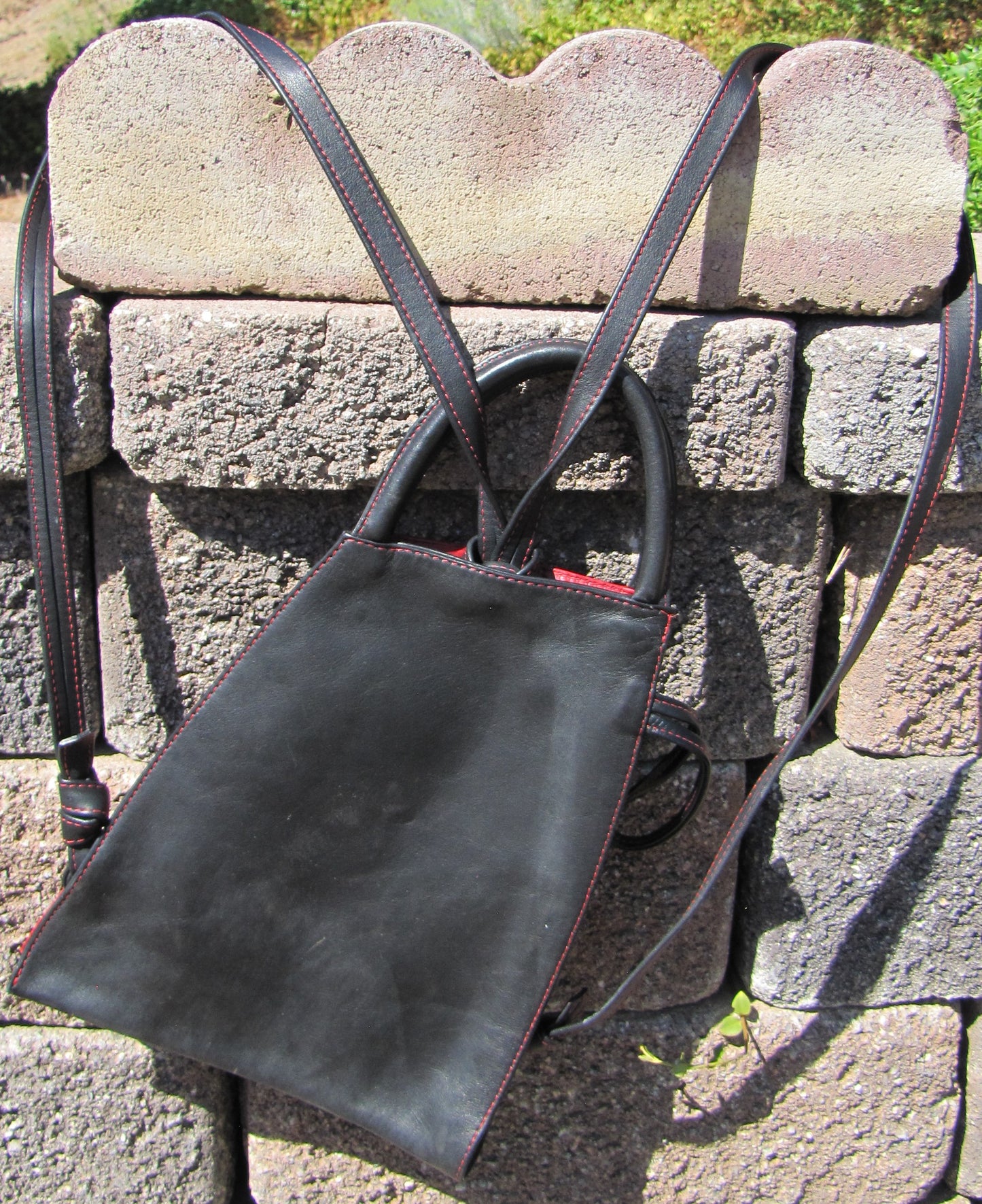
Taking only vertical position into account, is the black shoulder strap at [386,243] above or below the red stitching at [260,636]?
above

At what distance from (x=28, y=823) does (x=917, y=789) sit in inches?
51.1

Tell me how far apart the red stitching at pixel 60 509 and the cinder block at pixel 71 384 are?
0.02 metres

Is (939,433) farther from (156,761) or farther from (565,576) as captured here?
(156,761)

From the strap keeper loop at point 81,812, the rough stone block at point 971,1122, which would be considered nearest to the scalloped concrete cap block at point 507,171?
the strap keeper loop at point 81,812

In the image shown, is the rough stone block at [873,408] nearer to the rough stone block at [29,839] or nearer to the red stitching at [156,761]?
the red stitching at [156,761]

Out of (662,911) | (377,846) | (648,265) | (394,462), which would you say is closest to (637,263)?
(648,265)

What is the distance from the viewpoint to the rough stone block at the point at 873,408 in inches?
44.1

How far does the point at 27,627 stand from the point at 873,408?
117cm

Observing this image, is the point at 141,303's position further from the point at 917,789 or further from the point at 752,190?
the point at 917,789

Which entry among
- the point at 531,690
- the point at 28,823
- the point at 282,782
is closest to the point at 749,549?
the point at 531,690

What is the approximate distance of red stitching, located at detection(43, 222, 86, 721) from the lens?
1.08 metres

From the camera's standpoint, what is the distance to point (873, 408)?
1128 millimetres

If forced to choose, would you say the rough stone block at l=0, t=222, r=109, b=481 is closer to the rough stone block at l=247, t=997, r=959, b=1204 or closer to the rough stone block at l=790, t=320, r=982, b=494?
the rough stone block at l=790, t=320, r=982, b=494

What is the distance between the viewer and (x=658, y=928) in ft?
4.46
